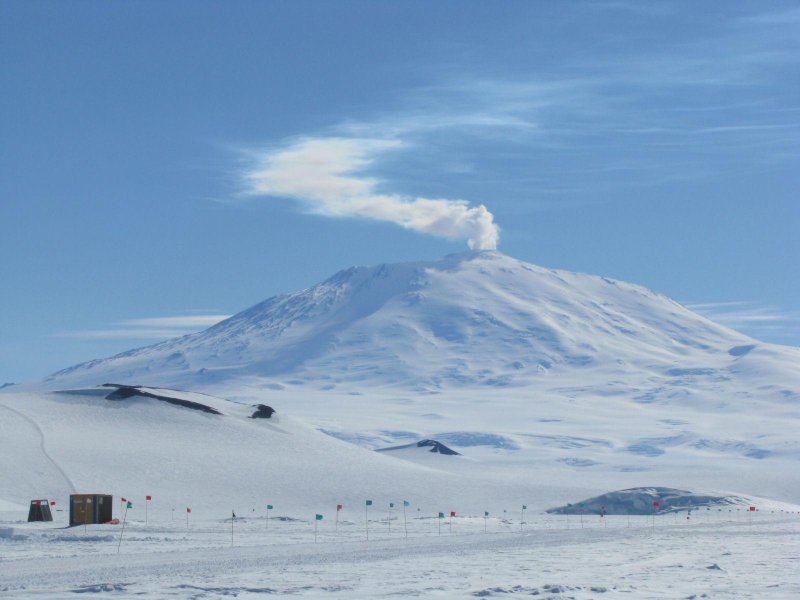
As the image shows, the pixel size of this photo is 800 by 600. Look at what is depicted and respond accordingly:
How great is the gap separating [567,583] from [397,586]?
5115 mm

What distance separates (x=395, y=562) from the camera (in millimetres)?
44875

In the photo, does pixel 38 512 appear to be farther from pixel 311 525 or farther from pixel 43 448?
pixel 43 448

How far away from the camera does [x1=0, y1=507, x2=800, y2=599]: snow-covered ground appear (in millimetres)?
35000

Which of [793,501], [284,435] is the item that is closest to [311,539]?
[284,435]

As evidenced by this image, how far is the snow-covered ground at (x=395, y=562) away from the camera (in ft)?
115

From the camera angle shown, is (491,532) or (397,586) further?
(491,532)

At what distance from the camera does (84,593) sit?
33875 millimetres

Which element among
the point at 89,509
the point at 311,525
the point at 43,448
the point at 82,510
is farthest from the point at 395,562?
the point at 43,448

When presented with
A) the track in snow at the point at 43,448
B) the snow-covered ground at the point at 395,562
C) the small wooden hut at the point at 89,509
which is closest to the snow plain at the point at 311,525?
the snow-covered ground at the point at 395,562

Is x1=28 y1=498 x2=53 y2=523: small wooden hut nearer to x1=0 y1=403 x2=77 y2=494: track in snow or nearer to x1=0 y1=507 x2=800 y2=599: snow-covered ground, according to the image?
x1=0 y1=507 x2=800 y2=599: snow-covered ground

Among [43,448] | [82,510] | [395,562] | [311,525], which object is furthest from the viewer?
[43,448]

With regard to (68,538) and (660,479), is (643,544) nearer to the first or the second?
(68,538)

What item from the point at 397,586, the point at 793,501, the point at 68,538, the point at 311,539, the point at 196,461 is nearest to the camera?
the point at 397,586

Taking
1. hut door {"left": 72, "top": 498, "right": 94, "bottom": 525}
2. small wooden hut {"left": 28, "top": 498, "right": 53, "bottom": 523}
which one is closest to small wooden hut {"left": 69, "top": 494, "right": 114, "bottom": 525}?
hut door {"left": 72, "top": 498, "right": 94, "bottom": 525}
